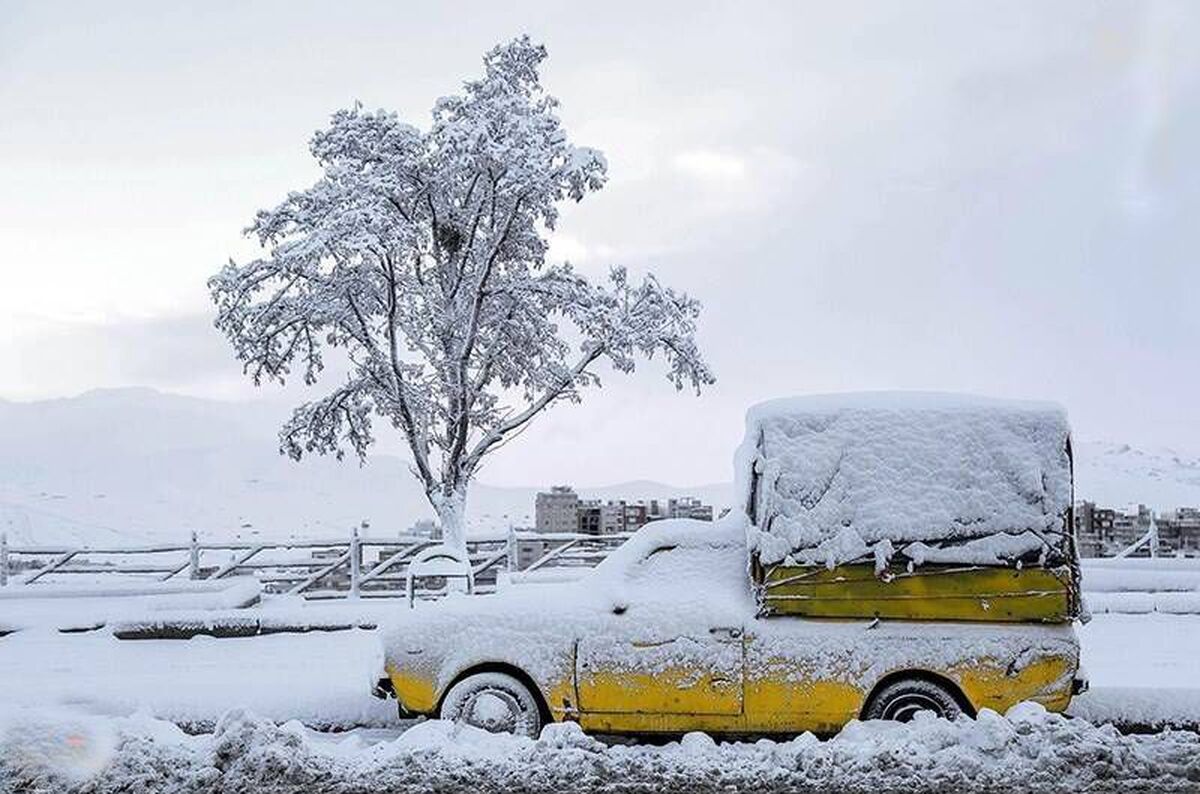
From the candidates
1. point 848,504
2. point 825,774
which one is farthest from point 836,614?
point 825,774

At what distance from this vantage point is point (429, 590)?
72.6 feet

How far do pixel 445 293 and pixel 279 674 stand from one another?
15326 millimetres

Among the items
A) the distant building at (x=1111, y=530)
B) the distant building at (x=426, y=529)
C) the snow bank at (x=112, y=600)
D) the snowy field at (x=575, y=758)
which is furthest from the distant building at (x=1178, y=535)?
the snow bank at (x=112, y=600)

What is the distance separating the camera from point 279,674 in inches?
480

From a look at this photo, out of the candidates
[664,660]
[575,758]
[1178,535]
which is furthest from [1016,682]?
[1178,535]

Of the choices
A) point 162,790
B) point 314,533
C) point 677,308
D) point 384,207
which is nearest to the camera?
point 162,790

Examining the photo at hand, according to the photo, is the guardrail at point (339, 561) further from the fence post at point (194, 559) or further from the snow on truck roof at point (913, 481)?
the snow on truck roof at point (913, 481)

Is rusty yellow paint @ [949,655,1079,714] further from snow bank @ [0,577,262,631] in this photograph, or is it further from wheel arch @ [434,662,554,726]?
snow bank @ [0,577,262,631]

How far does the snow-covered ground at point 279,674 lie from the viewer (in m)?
9.48

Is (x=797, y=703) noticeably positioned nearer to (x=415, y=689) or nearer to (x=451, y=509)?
(x=415, y=689)

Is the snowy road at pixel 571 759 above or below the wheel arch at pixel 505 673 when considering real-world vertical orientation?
below

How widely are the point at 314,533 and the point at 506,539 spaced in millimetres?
17288

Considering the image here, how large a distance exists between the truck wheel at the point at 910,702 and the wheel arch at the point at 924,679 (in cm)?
2

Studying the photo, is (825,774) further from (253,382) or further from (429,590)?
(253,382)
